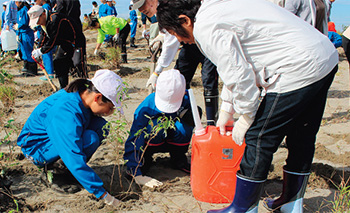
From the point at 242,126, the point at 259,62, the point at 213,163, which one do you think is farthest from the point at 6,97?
the point at 259,62

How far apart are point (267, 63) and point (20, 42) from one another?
665 centimetres

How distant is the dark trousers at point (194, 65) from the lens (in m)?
3.17

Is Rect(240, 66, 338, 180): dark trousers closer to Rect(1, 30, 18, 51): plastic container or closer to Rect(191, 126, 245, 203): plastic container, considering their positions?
Rect(191, 126, 245, 203): plastic container

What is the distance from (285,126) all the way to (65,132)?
1.42 metres

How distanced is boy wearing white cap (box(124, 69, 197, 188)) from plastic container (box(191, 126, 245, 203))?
0.29m

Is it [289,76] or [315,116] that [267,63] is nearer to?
[289,76]

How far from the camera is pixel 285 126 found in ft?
5.42

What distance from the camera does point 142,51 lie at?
10.5 metres

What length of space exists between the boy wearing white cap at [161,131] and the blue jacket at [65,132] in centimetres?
38

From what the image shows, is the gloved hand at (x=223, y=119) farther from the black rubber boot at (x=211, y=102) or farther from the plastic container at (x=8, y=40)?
the plastic container at (x=8, y=40)

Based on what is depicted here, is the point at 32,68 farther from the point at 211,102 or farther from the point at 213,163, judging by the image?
the point at 213,163

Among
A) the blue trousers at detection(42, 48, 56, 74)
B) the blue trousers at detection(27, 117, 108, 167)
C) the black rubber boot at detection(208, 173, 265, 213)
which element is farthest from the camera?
the blue trousers at detection(42, 48, 56, 74)

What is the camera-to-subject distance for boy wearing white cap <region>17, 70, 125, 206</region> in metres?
2.11

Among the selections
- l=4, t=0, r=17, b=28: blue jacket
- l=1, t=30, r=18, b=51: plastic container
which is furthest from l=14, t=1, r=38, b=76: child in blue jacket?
l=4, t=0, r=17, b=28: blue jacket
